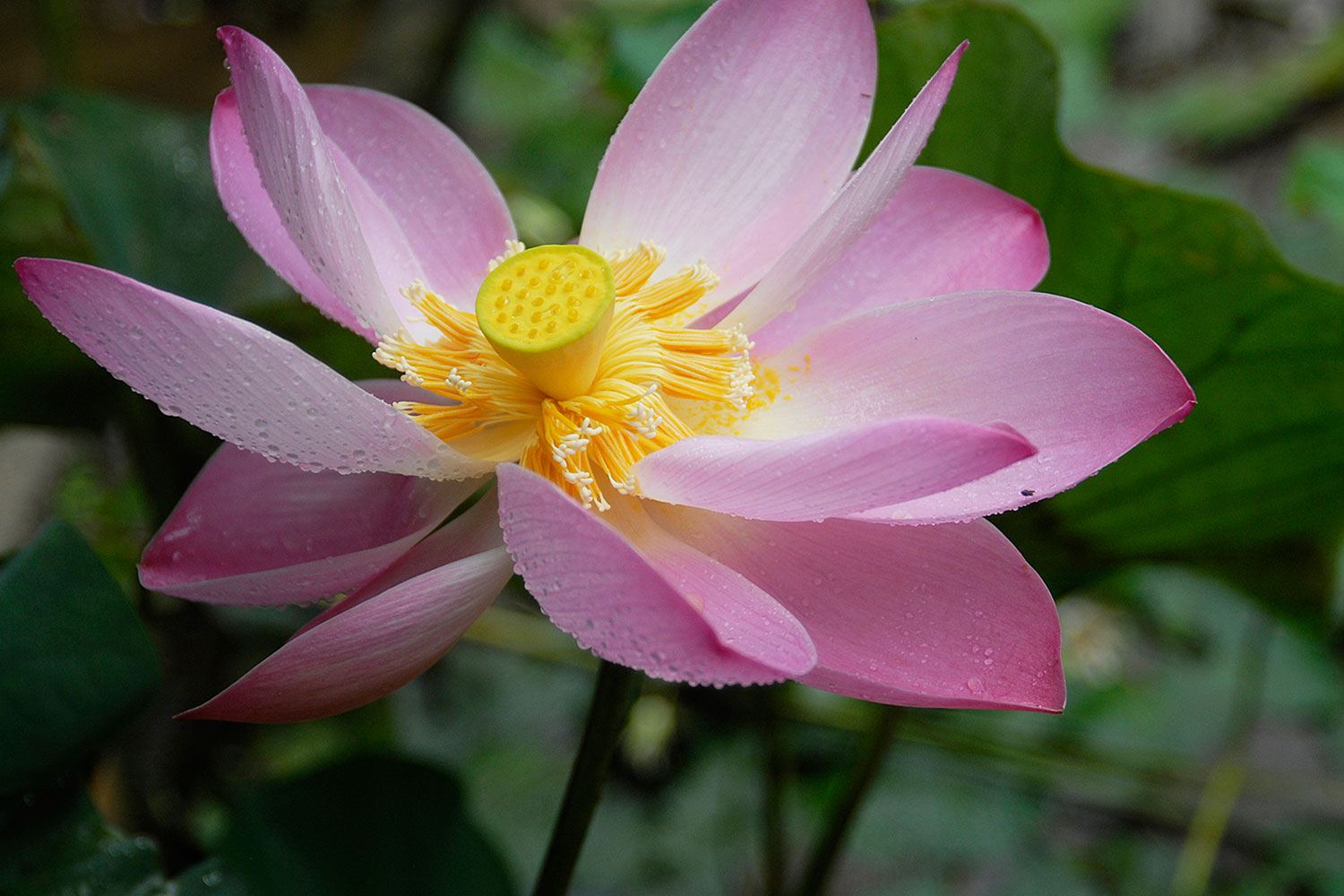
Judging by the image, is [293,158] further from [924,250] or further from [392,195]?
[924,250]

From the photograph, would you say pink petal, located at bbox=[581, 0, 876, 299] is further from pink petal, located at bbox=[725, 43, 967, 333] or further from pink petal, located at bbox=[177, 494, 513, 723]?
pink petal, located at bbox=[177, 494, 513, 723]

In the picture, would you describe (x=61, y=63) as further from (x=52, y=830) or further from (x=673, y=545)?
(x=673, y=545)

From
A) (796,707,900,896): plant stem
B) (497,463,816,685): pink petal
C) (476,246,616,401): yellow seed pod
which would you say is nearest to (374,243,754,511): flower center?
(476,246,616,401): yellow seed pod

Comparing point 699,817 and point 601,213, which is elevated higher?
point 601,213

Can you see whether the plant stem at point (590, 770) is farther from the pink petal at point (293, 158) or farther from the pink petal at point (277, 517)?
the pink petal at point (293, 158)

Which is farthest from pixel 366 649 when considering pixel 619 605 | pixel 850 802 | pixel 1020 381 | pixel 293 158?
pixel 850 802

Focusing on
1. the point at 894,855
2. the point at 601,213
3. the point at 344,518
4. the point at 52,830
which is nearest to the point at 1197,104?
the point at 894,855
